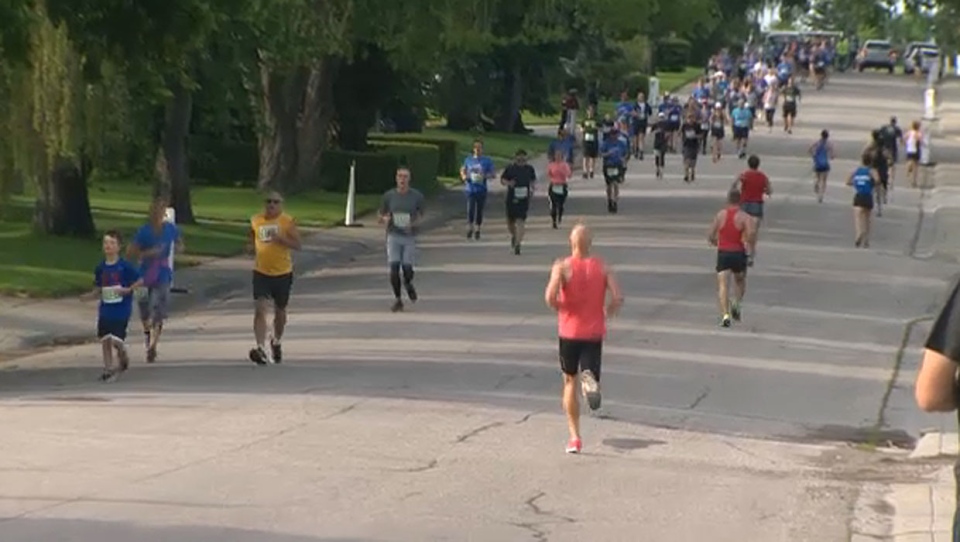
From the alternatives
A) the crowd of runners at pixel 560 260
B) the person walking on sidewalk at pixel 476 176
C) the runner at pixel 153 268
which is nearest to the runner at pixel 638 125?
the crowd of runners at pixel 560 260

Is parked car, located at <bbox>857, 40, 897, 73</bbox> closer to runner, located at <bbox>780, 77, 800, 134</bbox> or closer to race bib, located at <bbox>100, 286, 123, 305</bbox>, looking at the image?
runner, located at <bbox>780, 77, 800, 134</bbox>

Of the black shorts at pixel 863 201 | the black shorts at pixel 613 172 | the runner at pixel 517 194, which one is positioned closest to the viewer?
the runner at pixel 517 194

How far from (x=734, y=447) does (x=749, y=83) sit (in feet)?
190

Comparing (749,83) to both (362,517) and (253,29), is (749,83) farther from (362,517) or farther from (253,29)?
(362,517)

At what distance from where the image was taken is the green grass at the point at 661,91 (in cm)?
7300

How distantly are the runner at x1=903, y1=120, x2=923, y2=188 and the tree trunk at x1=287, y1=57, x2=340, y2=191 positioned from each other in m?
14.4

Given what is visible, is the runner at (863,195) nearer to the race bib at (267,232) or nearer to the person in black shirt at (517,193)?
the person in black shirt at (517,193)

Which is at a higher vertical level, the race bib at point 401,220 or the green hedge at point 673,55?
the race bib at point 401,220

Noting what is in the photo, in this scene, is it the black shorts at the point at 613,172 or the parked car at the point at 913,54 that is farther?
the parked car at the point at 913,54

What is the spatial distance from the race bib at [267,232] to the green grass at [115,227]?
267 inches

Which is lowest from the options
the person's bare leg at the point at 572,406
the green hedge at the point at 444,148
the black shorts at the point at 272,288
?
the green hedge at the point at 444,148

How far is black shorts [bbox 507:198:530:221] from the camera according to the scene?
31266mm

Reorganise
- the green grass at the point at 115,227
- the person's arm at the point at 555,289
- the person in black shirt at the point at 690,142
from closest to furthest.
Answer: the person's arm at the point at 555,289, the green grass at the point at 115,227, the person in black shirt at the point at 690,142

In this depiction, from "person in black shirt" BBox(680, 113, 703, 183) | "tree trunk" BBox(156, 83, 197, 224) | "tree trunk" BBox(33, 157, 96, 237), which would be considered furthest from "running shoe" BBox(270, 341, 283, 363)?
"person in black shirt" BBox(680, 113, 703, 183)
